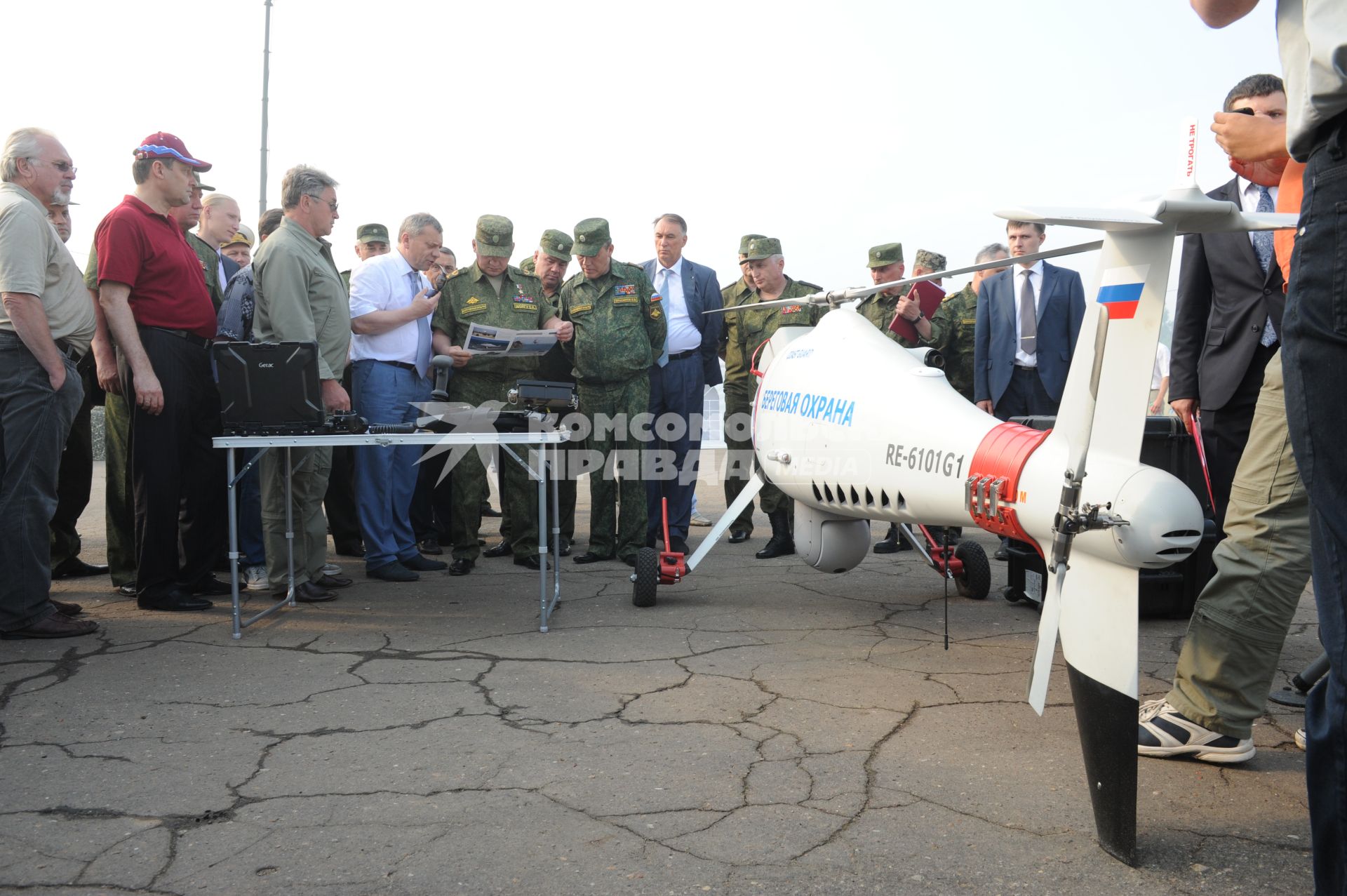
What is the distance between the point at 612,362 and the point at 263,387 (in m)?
2.40

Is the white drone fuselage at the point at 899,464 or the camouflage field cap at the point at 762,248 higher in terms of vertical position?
the camouflage field cap at the point at 762,248

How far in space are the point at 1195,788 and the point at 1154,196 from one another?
1576 millimetres

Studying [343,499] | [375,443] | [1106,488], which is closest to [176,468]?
[375,443]

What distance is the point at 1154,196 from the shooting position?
221 centimetres

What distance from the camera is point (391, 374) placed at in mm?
6164

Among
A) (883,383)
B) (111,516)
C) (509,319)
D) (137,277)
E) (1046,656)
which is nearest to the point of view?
(1046,656)

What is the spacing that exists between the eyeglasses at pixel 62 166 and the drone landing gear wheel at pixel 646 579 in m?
3.17

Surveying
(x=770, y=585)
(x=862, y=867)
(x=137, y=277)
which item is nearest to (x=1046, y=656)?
(x=862, y=867)

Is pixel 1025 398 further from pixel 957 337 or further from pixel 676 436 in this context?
pixel 676 436

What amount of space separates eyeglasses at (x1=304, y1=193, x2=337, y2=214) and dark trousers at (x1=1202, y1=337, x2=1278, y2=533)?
4313mm

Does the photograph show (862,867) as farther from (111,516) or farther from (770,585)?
(111,516)

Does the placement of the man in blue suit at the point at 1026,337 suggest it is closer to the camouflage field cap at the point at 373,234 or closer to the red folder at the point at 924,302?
the red folder at the point at 924,302

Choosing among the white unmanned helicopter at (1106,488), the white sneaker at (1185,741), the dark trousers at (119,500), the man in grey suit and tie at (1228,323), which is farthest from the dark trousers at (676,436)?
the white sneaker at (1185,741)

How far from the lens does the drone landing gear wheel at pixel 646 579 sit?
5.08 m
